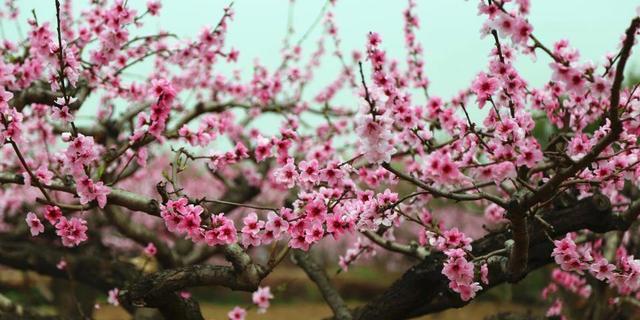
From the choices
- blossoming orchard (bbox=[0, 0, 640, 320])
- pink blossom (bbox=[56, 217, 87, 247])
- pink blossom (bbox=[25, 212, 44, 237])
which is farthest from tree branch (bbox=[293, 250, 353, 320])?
pink blossom (bbox=[25, 212, 44, 237])

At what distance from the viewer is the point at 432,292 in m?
3.94

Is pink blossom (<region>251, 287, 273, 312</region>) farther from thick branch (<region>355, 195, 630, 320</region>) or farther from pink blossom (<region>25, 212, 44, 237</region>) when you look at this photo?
pink blossom (<region>25, 212, 44, 237</region>)

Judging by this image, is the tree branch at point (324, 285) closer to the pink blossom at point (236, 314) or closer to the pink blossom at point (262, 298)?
the pink blossom at point (262, 298)

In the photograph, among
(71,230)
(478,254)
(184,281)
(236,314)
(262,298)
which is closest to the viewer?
(71,230)

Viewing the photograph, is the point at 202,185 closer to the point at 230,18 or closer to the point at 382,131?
the point at 230,18

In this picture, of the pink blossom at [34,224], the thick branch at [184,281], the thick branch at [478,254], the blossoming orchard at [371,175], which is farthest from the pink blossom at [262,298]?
the pink blossom at [34,224]

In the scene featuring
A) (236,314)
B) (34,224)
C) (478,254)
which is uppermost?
(34,224)

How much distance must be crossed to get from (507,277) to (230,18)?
2749mm

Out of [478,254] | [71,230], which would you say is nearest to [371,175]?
[478,254]

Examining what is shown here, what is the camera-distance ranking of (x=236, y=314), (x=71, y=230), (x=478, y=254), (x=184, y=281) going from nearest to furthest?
(x=71, y=230) < (x=184, y=281) < (x=478, y=254) < (x=236, y=314)

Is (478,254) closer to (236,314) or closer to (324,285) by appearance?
(324,285)

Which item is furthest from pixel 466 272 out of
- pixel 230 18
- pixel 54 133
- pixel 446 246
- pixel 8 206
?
pixel 8 206

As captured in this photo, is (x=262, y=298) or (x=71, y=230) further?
(x=262, y=298)

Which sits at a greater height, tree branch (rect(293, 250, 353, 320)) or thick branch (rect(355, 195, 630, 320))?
tree branch (rect(293, 250, 353, 320))
